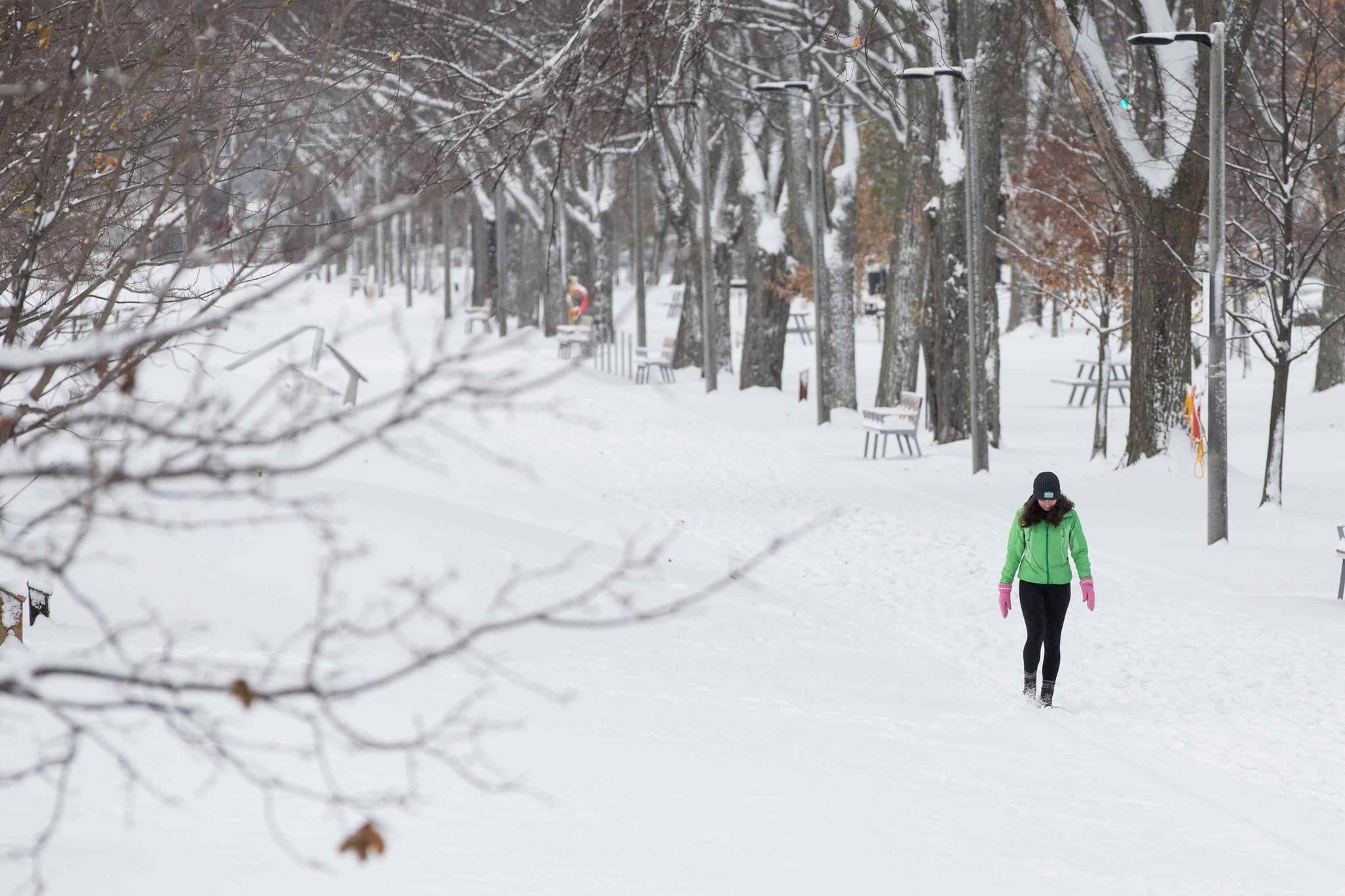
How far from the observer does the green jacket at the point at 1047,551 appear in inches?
411

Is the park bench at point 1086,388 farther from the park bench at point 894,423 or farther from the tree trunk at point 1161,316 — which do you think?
the tree trunk at point 1161,316

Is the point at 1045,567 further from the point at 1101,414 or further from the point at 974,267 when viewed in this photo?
the point at 1101,414

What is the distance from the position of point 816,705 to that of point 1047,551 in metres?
1.66

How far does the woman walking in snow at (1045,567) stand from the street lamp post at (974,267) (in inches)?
452

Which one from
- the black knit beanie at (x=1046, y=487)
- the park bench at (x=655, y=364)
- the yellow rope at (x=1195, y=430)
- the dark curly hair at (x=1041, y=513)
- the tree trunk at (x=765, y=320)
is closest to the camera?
the black knit beanie at (x=1046, y=487)

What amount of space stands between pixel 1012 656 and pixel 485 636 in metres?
3.67

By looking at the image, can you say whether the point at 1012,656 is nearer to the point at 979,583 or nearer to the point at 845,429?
the point at 979,583

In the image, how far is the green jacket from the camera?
10.4 metres

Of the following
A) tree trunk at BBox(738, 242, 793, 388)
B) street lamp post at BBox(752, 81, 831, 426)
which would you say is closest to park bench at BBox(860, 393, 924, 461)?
street lamp post at BBox(752, 81, 831, 426)

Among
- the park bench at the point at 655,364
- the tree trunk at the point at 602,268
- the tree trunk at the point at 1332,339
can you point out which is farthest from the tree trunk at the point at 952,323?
the tree trunk at the point at 602,268

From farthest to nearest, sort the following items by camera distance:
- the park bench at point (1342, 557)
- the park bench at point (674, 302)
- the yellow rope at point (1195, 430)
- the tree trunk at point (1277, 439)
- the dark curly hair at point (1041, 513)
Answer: the park bench at point (674, 302), the yellow rope at point (1195, 430), the tree trunk at point (1277, 439), the park bench at point (1342, 557), the dark curly hair at point (1041, 513)

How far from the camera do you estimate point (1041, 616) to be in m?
10.5

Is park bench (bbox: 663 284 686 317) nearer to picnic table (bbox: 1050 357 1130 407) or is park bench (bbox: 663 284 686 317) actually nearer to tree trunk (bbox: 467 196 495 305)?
tree trunk (bbox: 467 196 495 305)

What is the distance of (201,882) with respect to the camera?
570 cm
